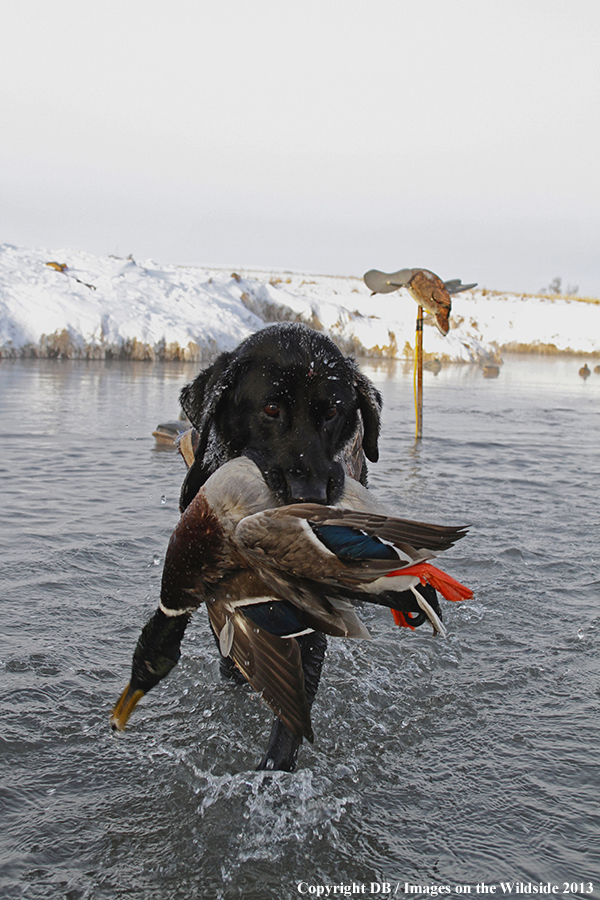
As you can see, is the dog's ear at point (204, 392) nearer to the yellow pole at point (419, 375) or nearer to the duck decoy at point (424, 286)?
the duck decoy at point (424, 286)

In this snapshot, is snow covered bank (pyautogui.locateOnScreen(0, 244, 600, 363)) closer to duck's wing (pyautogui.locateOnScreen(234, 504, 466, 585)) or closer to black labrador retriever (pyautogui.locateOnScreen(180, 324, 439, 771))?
black labrador retriever (pyautogui.locateOnScreen(180, 324, 439, 771))

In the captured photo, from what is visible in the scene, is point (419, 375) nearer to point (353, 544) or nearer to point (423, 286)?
point (423, 286)

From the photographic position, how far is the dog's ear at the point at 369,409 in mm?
2920

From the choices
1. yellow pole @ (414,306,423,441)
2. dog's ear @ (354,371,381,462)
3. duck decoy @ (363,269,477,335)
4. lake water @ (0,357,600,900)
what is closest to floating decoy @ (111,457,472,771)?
lake water @ (0,357,600,900)

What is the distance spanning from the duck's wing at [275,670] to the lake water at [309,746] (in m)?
0.54

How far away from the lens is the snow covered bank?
71.6ft

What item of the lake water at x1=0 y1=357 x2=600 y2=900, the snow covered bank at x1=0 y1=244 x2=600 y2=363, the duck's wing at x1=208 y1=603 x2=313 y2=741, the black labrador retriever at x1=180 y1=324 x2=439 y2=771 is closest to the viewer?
the duck's wing at x1=208 y1=603 x2=313 y2=741

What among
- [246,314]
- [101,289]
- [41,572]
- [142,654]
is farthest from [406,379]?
[142,654]

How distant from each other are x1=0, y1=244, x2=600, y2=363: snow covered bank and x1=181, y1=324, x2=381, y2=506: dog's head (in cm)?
1525

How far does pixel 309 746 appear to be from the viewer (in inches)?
108

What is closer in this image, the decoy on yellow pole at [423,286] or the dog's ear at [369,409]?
the dog's ear at [369,409]

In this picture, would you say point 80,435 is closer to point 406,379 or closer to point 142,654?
point 142,654

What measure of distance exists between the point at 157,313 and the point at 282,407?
22.7 metres

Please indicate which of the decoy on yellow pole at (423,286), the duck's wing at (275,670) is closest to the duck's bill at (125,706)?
the duck's wing at (275,670)
